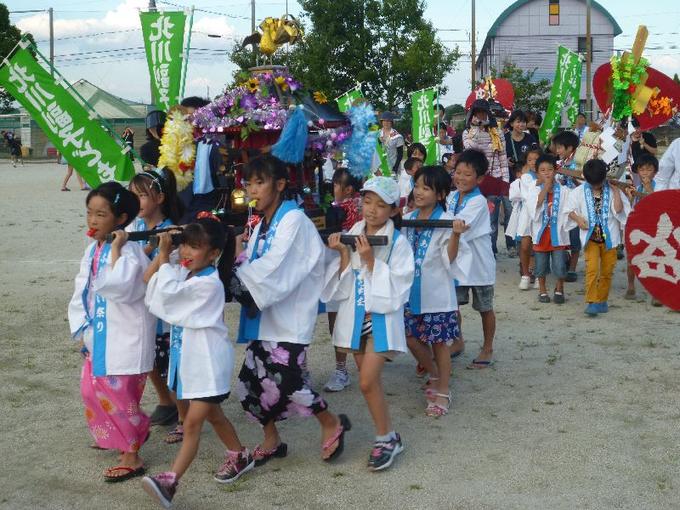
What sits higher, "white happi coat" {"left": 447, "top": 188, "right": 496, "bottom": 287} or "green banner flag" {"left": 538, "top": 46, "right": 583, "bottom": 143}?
"green banner flag" {"left": 538, "top": 46, "right": 583, "bottom": 143}

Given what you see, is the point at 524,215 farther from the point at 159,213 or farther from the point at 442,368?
the point at 159,213

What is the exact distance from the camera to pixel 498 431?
4.98 meters

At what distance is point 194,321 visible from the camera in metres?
3.99

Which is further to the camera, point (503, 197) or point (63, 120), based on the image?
point (503, 197)

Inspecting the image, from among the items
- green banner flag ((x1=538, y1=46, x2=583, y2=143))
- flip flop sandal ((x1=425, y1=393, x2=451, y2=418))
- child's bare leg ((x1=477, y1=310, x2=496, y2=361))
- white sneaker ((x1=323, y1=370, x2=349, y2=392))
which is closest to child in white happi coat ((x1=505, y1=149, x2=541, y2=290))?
green banner flag ((x1=538, y1=46, x2=583, y2=143))

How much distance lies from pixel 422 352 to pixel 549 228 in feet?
12.7

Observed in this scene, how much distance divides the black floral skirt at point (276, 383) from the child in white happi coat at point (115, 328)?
53 cm

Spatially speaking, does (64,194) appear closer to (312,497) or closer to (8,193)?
(8,193)

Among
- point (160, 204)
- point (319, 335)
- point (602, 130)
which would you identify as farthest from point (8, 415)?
point (602, 130)

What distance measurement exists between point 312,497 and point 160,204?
1.86m

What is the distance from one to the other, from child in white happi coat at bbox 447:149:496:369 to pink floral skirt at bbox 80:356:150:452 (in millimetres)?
2159

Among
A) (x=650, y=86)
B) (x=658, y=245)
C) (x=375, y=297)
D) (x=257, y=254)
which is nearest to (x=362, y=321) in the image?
(x=375, y=297)

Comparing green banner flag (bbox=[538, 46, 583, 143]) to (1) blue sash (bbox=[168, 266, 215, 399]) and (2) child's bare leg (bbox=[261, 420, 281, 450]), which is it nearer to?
(2) child's bare leg (bbox=[261, 420, 281, 450])

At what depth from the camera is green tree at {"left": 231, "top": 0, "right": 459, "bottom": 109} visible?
31.3 m
